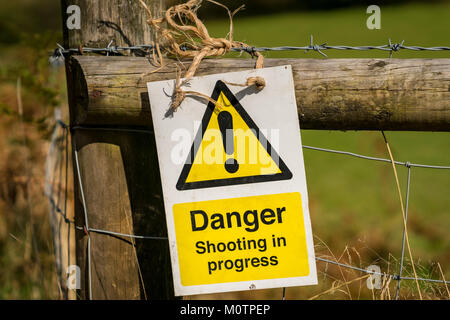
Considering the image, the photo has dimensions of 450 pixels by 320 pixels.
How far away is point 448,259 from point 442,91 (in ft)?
10.2

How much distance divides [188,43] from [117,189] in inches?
17.3

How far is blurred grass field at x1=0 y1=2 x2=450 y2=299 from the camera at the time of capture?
6.99 ft

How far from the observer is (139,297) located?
141 centimetres

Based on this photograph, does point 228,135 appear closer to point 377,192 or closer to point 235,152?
point 235,152

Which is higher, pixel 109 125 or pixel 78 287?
pixel 109 125

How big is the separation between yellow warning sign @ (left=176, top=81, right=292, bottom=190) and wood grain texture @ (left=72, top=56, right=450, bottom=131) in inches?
3.9

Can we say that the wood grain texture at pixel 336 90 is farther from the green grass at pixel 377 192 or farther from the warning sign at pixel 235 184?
the green grass at pixel 377 192

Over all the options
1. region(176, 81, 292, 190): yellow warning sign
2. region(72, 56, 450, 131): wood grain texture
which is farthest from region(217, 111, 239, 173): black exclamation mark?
region(72, 56, 450, 131): wood grain texture

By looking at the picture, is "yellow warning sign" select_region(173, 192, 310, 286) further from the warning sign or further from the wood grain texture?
the wood grain texture

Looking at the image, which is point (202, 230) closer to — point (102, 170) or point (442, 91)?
point (102, 170)

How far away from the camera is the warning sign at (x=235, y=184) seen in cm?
119

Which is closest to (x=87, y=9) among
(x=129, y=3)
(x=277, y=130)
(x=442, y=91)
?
(x=129, y=3)

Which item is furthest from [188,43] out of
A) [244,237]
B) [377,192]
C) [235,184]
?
[377,192]

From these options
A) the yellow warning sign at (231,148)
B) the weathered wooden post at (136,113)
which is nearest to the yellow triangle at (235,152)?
the yellow warning sign at (231,148)
